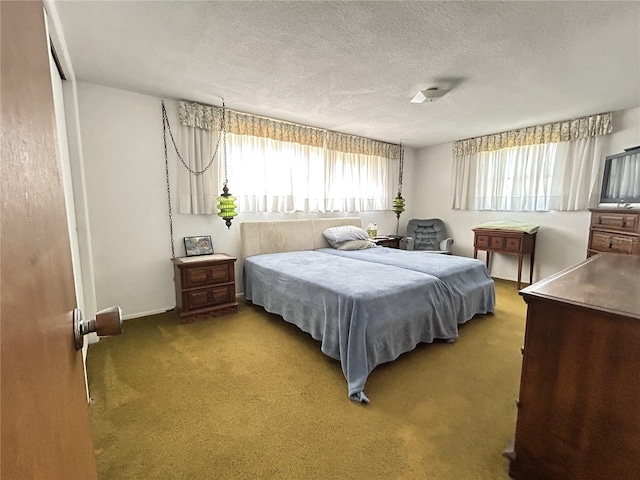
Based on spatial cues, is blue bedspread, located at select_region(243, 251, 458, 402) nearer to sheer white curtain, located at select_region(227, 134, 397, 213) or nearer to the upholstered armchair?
sheer white curtain, located at select_region(227, 134, 397, 213)

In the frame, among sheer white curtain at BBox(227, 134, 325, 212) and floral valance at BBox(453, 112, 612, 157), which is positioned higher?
floral valance at BBox(453, 112, 612, 157)

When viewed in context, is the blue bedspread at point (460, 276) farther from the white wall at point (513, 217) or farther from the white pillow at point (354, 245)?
the white wall at point (513, 217)

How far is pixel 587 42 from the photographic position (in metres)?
1.93

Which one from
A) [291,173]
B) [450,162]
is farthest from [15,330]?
[450,162]

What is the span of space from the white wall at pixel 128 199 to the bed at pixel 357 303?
96cm

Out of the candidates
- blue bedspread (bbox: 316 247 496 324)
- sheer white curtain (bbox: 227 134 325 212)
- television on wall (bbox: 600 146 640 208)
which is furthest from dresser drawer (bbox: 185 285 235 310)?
television on wall (bbox: 600 146 640 208)

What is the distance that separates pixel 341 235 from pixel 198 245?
73.2 inches

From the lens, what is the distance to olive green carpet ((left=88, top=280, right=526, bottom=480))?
1.32 m

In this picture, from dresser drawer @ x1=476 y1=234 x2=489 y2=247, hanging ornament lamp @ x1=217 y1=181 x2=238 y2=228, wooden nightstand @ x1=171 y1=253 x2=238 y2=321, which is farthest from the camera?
dresser drawer @ x1=476 y1=234 x2=489 y2=247

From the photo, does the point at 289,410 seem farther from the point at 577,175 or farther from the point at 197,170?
the point at 577,175

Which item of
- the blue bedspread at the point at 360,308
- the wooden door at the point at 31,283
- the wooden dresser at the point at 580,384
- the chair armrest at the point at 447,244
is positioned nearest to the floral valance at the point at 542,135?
the chair armrest at the point at 447,244

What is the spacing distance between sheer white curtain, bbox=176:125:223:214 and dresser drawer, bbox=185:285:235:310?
0.91m

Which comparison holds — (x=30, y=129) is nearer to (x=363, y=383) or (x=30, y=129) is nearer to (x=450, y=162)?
(x=363, y=383)

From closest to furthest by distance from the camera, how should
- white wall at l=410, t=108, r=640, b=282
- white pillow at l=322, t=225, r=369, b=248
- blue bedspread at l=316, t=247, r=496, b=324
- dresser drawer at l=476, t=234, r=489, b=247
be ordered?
blue bedspread at l=316, t=247, r=496, b=324
white wall at l=410, t=108, r=640, b=282
white pillow at l=322, t=225, r=369, b=248
dresser drawer at l=476, t=234, r=489, b=247
